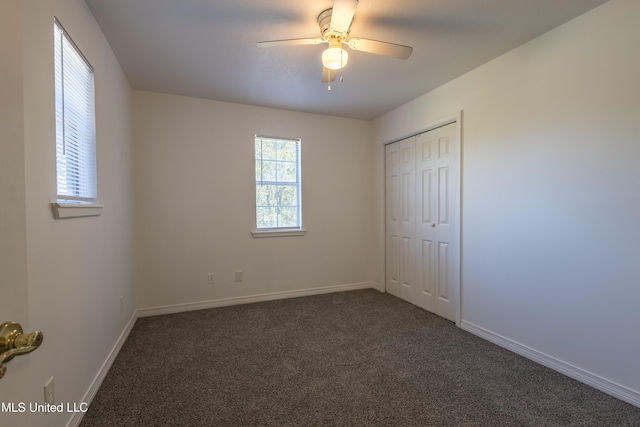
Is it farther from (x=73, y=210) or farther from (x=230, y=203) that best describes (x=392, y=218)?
(x=73, y=210)

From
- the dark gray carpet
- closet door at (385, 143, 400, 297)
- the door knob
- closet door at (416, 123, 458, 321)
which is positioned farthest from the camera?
closet door at (385, 143, 400, 297)

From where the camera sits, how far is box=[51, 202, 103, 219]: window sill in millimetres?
1397

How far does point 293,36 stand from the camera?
2.19 metres

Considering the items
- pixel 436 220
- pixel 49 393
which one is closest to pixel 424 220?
pixel 436 220

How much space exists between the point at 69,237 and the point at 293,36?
198 centimetres

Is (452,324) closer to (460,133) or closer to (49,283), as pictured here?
(460,133)

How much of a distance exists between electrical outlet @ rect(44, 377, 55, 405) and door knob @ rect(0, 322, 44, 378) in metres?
1.07

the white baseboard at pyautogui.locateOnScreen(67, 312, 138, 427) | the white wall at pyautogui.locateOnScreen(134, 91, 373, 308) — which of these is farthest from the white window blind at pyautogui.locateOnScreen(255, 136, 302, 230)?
the white baseboard at pyautogui.locateOnScreen(67, 312, 138, 427)

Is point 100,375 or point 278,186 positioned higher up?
point 278,186

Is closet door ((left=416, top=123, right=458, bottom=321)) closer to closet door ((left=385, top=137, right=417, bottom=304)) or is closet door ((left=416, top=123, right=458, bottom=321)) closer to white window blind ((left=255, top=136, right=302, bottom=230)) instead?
closet door ((left=385, top=137, right=417, bottom=304))

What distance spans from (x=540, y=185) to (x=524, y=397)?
58.8 inches

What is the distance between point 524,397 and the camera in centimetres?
182

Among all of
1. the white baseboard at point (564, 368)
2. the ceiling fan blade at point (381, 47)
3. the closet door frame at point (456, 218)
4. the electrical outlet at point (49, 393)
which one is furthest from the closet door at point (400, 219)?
the electrical outlet at point (49, 393)

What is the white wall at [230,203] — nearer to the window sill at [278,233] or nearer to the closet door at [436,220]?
the window sill at [278,233]
